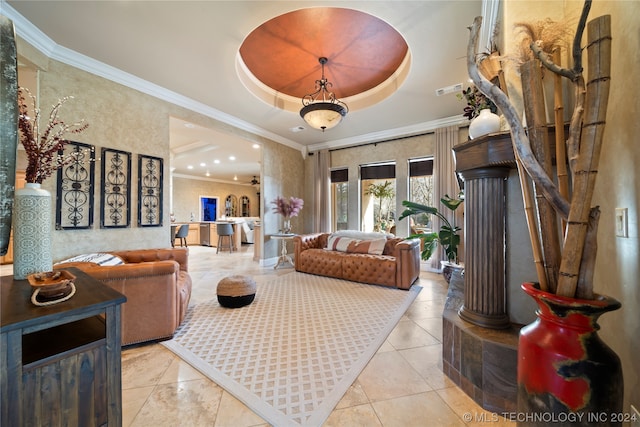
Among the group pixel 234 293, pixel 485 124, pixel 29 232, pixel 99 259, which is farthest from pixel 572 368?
pixel 99 259

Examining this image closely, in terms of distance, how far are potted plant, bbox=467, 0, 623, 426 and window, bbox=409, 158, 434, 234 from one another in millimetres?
4346

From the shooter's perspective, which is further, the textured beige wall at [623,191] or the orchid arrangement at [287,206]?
the orchid arrangement at [287,206]

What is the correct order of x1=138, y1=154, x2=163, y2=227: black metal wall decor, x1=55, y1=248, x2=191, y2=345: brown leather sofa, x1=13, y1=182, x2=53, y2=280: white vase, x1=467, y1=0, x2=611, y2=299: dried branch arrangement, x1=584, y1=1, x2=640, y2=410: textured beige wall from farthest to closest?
x1=138, y1=154, x2=163, y2=227: black metal wall decor
x1=55, y1=248, x2=191, y2=345: brown leather sofa
x1=13, y1=182, x2=53, y2=280: white vase
x1=584, y1=1, x2=640, y2=410: textured beige wall
x1=467, y1=0, x2=611, y2=299: dried branch arrangement

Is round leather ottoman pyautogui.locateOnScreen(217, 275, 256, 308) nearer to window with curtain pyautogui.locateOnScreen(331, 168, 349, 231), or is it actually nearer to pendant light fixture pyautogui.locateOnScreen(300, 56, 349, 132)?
pendant light fixture pyautogui.locateOnScreen(300, 56, 349, 132)

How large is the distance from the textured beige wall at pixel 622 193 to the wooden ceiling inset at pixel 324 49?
6.54 feet

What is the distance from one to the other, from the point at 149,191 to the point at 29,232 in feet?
8.21

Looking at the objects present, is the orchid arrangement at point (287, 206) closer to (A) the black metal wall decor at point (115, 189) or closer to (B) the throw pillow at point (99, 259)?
(A) the black metal wall decor at point (115, 189)

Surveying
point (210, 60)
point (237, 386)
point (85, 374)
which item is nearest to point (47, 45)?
point (210, 60)

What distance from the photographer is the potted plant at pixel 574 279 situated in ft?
2.70

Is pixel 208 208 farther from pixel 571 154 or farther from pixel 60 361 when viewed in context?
pixel 571 154

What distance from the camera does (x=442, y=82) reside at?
11.0 ft

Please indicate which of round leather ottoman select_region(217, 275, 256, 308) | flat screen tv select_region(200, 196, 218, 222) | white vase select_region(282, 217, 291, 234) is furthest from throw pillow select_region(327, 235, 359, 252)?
flat screen tv select_region(200, 196, 218, 222)

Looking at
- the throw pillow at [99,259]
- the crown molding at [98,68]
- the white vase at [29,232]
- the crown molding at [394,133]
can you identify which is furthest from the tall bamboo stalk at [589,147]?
the crown molding at [98,68]

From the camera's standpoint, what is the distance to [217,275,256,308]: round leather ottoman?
9.76 feet
